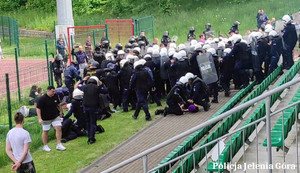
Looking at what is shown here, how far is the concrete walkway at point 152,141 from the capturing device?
13188 millimetres

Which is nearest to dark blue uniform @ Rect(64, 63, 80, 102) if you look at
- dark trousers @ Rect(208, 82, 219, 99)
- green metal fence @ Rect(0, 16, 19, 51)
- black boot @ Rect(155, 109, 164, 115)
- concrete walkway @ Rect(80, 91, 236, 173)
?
black boot @ Rect(155, 109, 164, 115)

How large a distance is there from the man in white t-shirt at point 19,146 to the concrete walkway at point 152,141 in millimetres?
2183

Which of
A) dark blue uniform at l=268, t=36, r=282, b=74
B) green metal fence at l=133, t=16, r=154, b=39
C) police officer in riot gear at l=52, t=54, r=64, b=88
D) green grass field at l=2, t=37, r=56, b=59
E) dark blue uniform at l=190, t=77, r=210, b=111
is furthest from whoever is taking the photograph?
green metal fence at l=133, t=16, r=154, b=39

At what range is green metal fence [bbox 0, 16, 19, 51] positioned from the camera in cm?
3616

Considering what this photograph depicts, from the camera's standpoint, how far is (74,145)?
49.7 ft

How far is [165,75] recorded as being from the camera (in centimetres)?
1911

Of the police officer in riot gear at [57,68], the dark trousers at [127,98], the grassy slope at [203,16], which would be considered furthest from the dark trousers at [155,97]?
the grassy slope at [203,16]

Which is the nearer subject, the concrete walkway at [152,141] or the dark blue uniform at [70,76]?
the concrete walkway at [152,141]

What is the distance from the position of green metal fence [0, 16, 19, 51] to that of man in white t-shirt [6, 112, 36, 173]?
25.4 m

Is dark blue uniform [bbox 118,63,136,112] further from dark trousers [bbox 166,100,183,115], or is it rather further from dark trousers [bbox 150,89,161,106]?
dark trousers [bbox 166,100,183,115]

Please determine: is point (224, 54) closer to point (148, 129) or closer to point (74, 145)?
point (148, 129)

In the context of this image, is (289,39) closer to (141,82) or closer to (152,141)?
(141,82)

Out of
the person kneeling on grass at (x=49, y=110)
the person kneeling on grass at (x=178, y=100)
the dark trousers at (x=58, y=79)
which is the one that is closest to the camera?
the person kneeling on grass at (x=49, y=110)

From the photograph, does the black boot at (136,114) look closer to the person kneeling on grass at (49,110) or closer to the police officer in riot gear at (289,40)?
the person kneeling on grass at (49,110)
